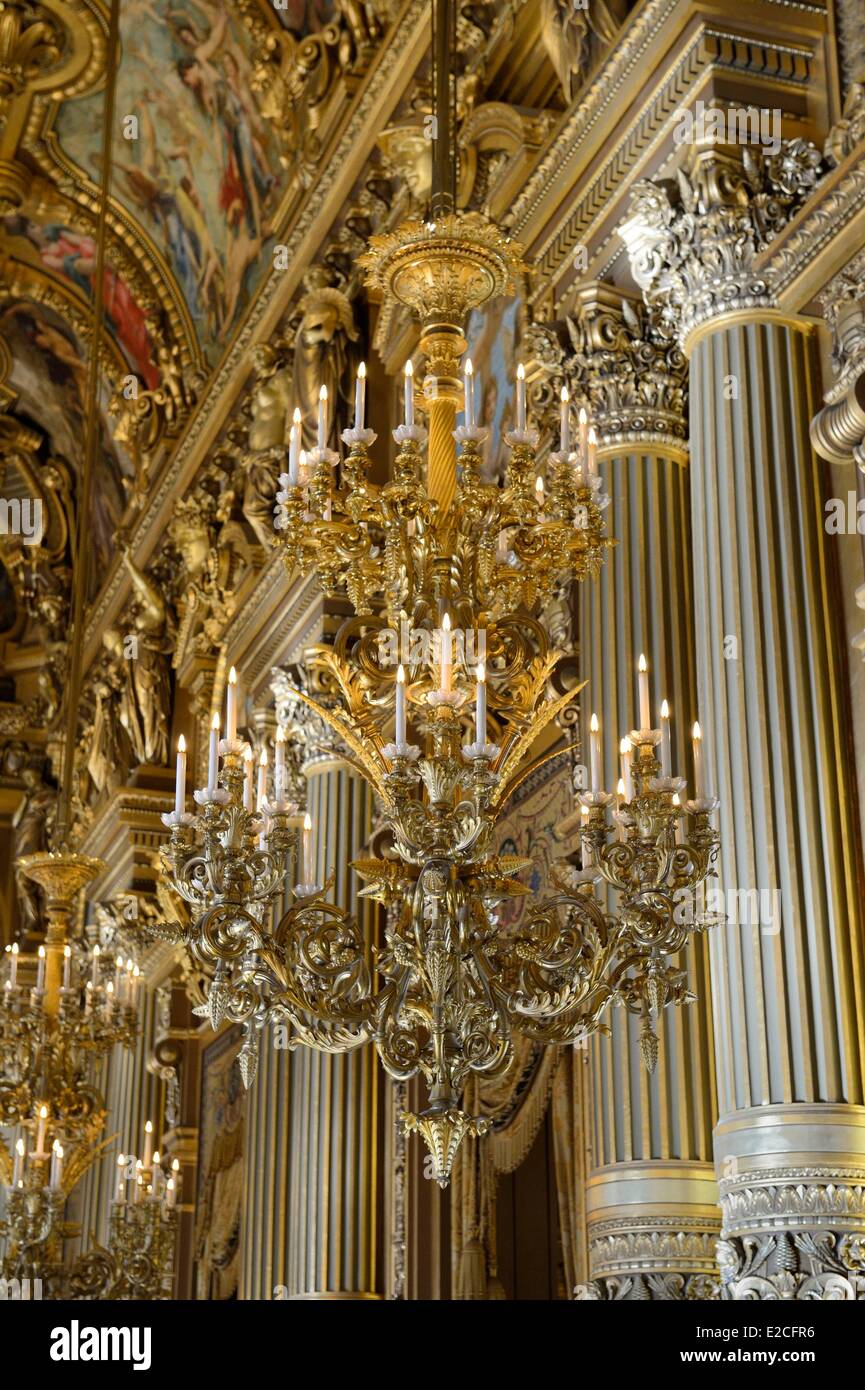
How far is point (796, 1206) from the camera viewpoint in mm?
6047

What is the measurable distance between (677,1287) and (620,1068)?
2.76ft

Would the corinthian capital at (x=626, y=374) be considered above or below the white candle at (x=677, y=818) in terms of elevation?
above

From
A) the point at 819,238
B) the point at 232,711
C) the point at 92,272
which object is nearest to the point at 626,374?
the point at 819,238

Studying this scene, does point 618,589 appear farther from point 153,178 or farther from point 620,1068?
point 153,178

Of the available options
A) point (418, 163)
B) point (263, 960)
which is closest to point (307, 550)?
point (263, 960)

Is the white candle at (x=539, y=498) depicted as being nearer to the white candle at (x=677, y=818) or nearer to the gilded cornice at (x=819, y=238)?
the white candle at (x=677, y=818)

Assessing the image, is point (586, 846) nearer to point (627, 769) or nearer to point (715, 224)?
point (627, 769)

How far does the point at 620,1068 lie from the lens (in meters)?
7.46

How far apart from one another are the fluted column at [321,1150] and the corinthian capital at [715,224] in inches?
144

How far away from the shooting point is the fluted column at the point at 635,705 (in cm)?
712

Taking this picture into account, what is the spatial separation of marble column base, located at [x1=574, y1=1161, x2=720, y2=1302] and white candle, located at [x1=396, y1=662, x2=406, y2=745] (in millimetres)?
2670

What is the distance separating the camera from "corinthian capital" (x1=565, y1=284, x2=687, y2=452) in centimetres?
838

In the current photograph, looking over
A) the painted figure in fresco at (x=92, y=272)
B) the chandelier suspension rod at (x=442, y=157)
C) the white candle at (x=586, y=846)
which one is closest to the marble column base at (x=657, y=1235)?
the white candle at (x=586, y=846)

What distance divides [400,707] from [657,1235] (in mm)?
2856
